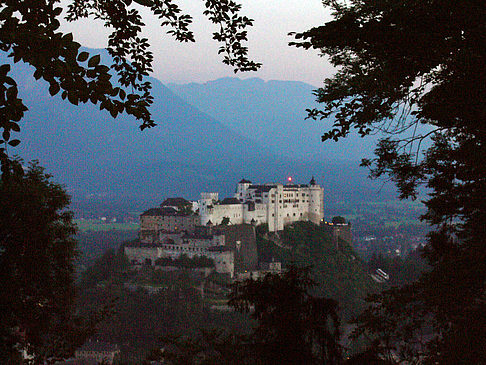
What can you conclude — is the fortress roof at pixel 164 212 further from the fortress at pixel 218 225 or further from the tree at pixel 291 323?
the tree at pixel 291 323

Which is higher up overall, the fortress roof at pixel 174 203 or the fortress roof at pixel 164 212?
the fortress roof at pixel 174 203

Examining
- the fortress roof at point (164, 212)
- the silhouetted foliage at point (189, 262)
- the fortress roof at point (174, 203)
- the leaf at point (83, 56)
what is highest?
the fortress roof at point (174, 203)

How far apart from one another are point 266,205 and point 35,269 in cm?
4640

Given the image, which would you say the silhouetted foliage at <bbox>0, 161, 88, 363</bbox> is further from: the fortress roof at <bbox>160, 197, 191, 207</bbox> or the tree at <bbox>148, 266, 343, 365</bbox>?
the fortress roof at <bbox>160, 197, 191, 207</bbox>

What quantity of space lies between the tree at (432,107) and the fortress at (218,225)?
42744mm

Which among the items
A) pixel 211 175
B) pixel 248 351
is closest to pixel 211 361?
pixel 248 351

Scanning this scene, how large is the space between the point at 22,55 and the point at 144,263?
4990 centimetres

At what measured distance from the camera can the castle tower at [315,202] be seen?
60.1 metres

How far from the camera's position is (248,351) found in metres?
7.22

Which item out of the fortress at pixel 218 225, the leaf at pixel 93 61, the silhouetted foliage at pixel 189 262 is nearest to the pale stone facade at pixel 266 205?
the fortress at pixel 218 225

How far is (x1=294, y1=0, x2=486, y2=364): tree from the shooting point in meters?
4.83

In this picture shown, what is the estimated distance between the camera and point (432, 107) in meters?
5.54

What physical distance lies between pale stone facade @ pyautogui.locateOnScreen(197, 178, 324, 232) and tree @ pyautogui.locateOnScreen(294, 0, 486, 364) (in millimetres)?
45037

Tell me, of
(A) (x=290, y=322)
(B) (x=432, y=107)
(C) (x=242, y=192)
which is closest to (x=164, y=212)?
(C) (x=242, y=192)
